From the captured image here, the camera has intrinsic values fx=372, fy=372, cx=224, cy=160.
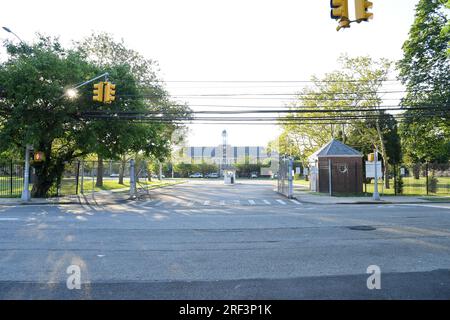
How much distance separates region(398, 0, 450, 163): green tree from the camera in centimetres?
2908

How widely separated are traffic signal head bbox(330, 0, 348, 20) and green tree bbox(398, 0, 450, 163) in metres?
22.8

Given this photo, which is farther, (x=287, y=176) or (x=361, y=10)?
(x=287, y=176)

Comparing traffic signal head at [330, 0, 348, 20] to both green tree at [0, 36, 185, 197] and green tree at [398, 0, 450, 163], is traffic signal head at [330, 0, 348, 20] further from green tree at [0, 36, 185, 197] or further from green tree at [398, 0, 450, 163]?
green tree at [398, 0, 450, 163]

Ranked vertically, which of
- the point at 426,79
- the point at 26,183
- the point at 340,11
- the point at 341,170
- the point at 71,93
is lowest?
the point at 26,183

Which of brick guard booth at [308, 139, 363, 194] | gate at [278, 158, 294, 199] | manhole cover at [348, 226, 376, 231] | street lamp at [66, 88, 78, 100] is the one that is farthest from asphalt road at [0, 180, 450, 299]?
brick guard booth at [308, 139, 363, 194]

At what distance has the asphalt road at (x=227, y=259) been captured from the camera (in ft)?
18.0

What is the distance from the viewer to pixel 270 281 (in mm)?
5941

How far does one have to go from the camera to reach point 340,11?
869cm

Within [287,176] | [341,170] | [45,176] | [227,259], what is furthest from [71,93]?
[341,170]

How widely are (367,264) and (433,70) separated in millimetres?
28474

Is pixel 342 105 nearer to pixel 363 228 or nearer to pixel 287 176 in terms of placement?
pixel 287 176

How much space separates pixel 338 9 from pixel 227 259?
6.23m

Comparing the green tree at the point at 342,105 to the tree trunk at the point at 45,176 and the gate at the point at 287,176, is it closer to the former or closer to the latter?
the gate at the point at 287,176
